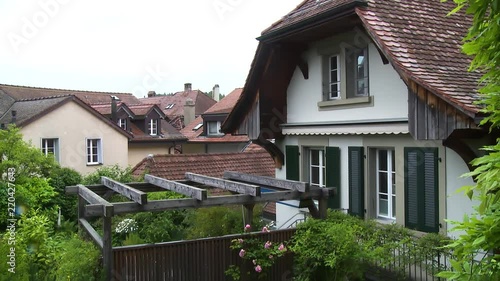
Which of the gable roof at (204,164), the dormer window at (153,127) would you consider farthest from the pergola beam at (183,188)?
the dormer window at (153,127)

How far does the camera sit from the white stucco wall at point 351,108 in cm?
954

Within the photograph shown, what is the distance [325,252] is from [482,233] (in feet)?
15.0

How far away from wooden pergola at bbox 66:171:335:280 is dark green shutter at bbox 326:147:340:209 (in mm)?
2323

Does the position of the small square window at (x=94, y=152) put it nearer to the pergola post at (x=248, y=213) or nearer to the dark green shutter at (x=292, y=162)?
the dark green shutter at (x=292, y=162)

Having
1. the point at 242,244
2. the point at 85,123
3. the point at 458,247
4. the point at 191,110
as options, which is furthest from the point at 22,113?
the point at 458,247

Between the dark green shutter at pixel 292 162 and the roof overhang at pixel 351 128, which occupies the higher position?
the roof overhang at pixel 351 128

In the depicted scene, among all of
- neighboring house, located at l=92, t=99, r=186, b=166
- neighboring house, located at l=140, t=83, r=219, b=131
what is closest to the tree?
neighboring house, located at l=92, t=99, r=186, b=166

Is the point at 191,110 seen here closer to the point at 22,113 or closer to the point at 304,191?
the point at 22,113

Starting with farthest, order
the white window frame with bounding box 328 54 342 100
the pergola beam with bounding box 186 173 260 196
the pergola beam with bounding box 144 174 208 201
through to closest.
Answer: the white window frame with bounding box 328 54 342 100
the pergola beam with bounding box 186 173 260 196
the pergola beam with bounding box 144 174 208 201

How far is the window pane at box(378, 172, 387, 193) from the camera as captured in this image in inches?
402

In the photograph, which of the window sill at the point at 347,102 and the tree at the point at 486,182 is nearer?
the tree at the point at 486,182

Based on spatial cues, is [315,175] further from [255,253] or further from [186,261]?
[186,261]

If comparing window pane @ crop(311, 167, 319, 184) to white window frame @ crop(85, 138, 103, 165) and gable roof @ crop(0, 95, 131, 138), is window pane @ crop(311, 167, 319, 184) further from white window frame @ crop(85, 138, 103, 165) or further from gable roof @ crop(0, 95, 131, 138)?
white window frame @ crop(85, 138, 103, 165)

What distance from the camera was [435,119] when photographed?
7859 millimetres
